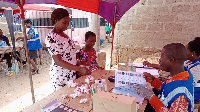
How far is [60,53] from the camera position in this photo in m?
2.06

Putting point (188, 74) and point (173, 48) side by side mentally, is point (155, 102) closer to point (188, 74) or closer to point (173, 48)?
point (188, 74)

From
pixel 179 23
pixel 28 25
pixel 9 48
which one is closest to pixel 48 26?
pixel 28 25

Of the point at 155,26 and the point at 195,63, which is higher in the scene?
the point at 155,26

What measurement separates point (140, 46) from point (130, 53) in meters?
0.39

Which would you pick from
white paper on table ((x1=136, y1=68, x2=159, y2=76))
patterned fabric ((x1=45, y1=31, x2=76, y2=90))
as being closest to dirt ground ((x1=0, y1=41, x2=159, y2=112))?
white paper on table ((x1=136, y1=68, x2=159, y2=76))

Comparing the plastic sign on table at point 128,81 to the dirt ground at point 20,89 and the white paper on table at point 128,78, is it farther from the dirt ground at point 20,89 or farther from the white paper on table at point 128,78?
the dirt ground at point 20,89

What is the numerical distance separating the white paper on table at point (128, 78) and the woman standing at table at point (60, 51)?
51 centimetres

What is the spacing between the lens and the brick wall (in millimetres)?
4316

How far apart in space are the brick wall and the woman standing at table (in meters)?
3.21

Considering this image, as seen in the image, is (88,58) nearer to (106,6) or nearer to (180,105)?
(106,6)

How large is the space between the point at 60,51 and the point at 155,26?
3465 millimetres

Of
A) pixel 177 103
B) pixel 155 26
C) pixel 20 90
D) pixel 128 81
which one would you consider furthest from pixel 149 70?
pixel 20 90

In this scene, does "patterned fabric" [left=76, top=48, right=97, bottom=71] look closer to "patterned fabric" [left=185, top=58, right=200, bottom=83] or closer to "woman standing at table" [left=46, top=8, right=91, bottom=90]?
"woman standing at table" [left=46, top=8, right=91, bottom=90]

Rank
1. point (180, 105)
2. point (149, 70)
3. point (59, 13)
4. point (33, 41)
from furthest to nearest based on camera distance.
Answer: point (33, 41) < point (149, 70) < point (59, 13) < point (180, 105)
